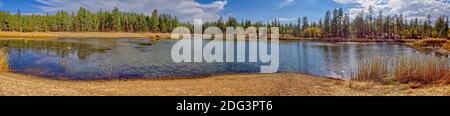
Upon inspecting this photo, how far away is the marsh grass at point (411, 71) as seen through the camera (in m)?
15.9

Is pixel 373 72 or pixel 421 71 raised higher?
pixel 421 71

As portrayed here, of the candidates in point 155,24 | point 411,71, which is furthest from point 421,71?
point 155,24

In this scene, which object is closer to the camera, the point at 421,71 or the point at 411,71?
the point at 421,71

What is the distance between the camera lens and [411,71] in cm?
1711


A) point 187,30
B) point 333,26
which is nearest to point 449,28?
point 333,26

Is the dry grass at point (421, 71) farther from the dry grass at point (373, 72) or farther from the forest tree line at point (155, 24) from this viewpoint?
the forest tree line at point (155, 24)

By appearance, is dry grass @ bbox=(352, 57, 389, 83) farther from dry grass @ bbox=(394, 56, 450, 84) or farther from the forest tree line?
the forest tree line

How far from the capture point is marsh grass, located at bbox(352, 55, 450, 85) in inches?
627

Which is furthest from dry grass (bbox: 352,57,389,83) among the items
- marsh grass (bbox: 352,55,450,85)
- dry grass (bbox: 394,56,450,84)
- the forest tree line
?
the forest tree line

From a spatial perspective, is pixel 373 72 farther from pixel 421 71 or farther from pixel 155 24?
pixel 155 24

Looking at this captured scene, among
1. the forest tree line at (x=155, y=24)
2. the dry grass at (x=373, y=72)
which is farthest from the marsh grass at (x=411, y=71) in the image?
the forest tree line at (x=155, y=24)
